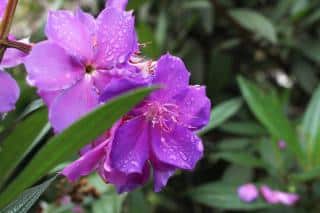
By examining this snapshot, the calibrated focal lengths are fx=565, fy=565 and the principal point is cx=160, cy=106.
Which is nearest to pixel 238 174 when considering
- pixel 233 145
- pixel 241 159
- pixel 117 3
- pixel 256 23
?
pixel 233 145

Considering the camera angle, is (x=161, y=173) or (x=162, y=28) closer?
(x=161, y=173)

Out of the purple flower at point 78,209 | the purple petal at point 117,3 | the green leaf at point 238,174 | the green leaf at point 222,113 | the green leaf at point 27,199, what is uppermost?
the purple petal at point 117,3

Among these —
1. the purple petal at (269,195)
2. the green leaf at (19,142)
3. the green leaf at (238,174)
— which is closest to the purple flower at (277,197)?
the purple petal at (269,195)

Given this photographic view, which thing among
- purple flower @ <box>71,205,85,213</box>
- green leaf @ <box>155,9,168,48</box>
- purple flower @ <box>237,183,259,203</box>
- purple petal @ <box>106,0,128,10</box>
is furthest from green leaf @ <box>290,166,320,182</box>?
purple petal @ <box>106,0,128,10</box>

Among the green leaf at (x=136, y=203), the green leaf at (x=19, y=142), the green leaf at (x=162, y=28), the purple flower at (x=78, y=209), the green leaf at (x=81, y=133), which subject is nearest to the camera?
the green leaf at (x=81, y=133)

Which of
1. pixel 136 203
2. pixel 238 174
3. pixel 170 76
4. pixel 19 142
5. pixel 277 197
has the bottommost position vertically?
pixel 238 174

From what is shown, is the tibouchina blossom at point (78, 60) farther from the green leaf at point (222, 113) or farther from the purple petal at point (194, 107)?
the green leaf at point (222, 113)

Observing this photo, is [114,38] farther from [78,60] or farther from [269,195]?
[269,195]
